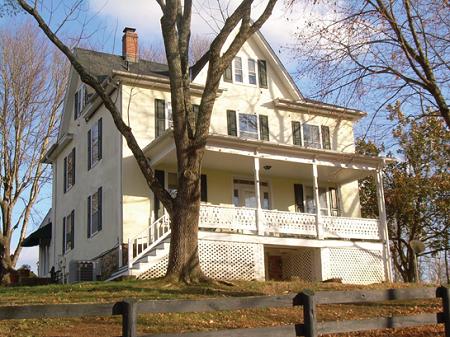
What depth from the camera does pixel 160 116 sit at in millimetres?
23188

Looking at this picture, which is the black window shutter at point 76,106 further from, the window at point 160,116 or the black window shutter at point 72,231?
the window at point 160,116

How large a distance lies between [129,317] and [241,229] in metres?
14.3

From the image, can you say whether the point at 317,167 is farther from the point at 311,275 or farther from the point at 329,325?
the point at 329,325

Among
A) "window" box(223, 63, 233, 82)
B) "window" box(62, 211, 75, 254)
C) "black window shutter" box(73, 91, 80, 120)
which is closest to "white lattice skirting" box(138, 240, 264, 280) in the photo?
"window" box(223, 63, 233, 82)

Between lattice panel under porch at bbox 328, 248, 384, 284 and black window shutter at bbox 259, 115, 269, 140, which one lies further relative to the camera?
black window shutter at bbox 259, 115, 269, 140

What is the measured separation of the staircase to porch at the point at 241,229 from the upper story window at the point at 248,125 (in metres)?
3.99

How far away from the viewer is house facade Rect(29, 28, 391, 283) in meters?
20.9

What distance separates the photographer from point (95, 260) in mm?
22953

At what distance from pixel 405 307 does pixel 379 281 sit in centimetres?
871

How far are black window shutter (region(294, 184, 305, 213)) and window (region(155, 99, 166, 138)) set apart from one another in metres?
5.79

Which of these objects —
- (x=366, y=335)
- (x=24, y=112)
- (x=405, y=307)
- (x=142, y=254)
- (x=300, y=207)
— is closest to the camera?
(x=366, y=335)

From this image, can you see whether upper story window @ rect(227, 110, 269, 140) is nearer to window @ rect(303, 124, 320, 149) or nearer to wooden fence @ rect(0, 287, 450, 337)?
window @ rect(303, 124, 320, 149)

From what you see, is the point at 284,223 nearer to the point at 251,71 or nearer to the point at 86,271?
the point at 251,71

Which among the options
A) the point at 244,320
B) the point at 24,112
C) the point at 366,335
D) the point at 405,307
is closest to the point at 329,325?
the point at 366,335
